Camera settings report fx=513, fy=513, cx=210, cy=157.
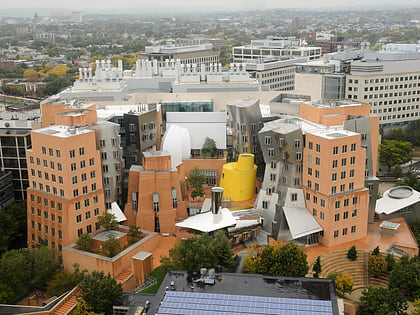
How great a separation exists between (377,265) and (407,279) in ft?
12.1

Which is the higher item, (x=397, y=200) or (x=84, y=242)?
(x=397, y=200)

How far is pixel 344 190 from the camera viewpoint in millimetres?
56344

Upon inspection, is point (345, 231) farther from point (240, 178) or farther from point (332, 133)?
point (240, 178)

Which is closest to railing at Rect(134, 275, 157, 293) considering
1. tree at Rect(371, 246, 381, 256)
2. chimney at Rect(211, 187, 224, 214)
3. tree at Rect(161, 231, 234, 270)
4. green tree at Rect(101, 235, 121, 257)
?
tree at Rect(161, 231, 234, 270)

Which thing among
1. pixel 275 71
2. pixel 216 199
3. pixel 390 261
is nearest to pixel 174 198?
pixel 216 199

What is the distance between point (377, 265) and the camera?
52219mm

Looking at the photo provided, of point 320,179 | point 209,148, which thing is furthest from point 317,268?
point 209,148

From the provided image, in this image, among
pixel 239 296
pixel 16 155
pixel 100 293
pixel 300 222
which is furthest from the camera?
pixel 16 155

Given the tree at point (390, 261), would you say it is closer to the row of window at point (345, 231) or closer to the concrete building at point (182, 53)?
the row of window at point (345, 231)

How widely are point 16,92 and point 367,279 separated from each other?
14105cm

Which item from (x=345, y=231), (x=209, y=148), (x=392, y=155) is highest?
(x=209, y=148)

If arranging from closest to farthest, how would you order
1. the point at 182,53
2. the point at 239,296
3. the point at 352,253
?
the point at 239,296 < the point at 352,253 < the point at 182,53

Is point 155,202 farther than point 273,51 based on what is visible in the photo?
No

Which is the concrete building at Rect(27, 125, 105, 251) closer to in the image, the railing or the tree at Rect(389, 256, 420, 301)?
the railing
